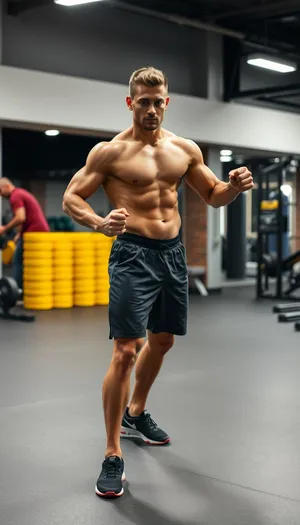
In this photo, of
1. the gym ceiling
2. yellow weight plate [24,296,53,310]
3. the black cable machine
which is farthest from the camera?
the black cable machine

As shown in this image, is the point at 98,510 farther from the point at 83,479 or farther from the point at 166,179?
the point at 166,179

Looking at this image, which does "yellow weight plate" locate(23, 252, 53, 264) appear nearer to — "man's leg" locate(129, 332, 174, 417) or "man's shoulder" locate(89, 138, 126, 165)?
"man's leg" locate(129, 332, 174, 417)

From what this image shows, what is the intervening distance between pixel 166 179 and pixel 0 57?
5619mm

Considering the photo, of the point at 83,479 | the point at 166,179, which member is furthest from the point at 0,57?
the point at 83,479

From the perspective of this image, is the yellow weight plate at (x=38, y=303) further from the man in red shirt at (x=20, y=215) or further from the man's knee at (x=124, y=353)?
the man's knee at (x=124, y=353)

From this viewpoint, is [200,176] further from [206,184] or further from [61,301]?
[61,301]

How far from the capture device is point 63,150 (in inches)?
497

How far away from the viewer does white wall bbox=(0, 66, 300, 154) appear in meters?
7.58

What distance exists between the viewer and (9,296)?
22.3 ft

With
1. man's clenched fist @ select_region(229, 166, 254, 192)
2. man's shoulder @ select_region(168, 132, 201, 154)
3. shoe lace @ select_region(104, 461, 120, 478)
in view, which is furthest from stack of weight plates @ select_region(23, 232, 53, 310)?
shoe lace @ select_region(104, 461, 120, 478)

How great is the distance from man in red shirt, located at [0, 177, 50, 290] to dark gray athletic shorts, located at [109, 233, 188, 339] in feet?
14.5

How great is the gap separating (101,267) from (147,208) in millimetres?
5533

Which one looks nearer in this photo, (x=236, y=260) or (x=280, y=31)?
(x=280, y=31)

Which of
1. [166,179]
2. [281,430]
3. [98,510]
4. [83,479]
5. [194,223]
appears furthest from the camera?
[194,223]
